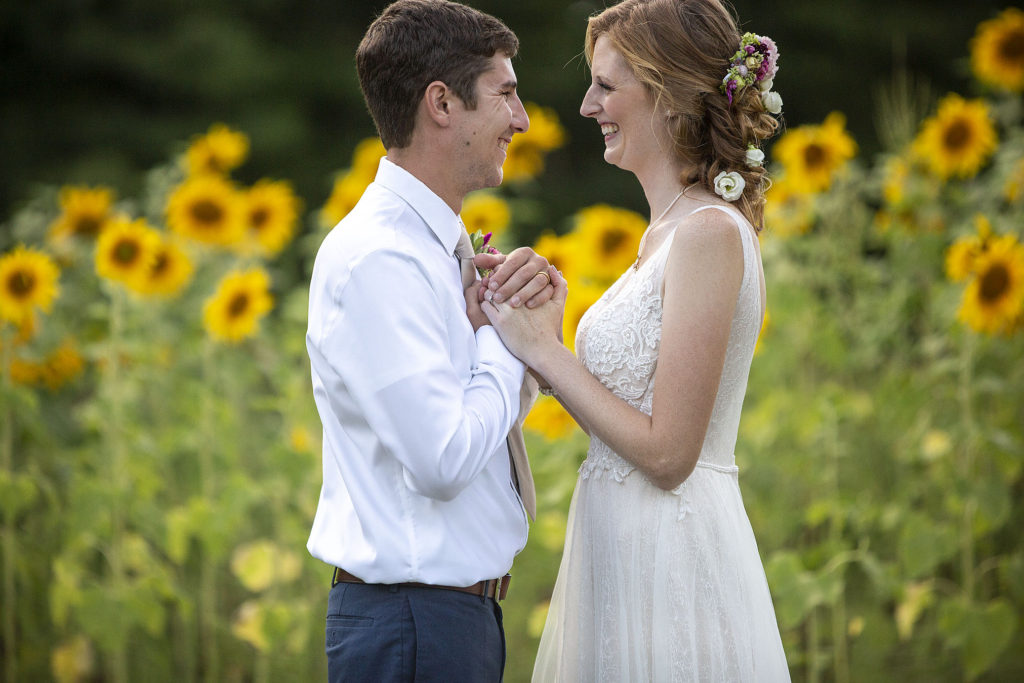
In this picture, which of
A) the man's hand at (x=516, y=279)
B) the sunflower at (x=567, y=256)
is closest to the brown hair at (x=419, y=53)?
the man's hand at (x=516, y=279)

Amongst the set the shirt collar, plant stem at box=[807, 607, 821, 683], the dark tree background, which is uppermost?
the dark tree background

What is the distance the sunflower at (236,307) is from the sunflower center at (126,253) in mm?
364

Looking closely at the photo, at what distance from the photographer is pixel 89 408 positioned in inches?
169

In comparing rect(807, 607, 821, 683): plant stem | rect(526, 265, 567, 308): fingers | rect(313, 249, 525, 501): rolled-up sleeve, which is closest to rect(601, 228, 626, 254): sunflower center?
rect(807, 607, 821, 683): plant stem

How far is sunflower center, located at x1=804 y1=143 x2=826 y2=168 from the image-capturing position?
15.7ft

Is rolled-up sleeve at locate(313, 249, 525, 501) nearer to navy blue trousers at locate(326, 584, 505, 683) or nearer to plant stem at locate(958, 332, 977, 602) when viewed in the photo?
navy blue trousers at locate(326, 584, 505, 683)

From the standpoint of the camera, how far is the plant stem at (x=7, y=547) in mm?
3873

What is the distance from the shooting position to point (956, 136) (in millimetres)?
4699

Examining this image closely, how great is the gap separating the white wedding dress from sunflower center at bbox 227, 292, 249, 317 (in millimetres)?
2188

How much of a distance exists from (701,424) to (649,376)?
19 centimetres

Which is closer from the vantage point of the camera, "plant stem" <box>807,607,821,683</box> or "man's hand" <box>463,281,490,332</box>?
"man's hand" <box>463,281,490,332</box>

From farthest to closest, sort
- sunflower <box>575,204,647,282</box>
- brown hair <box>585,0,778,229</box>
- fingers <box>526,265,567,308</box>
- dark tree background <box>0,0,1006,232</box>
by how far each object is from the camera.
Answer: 1. dark tree background <box>0,0,1006,232</box>
2. sunflower <box>575,204,647,282</box>
3. brown hair <box>585,0,778,229</box>
4. fingers <box>526,265,567,308</box>

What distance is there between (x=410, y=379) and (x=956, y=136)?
372cm

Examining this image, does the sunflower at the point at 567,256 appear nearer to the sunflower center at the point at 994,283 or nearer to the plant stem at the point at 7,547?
the sunflower center at the point at 994,283
